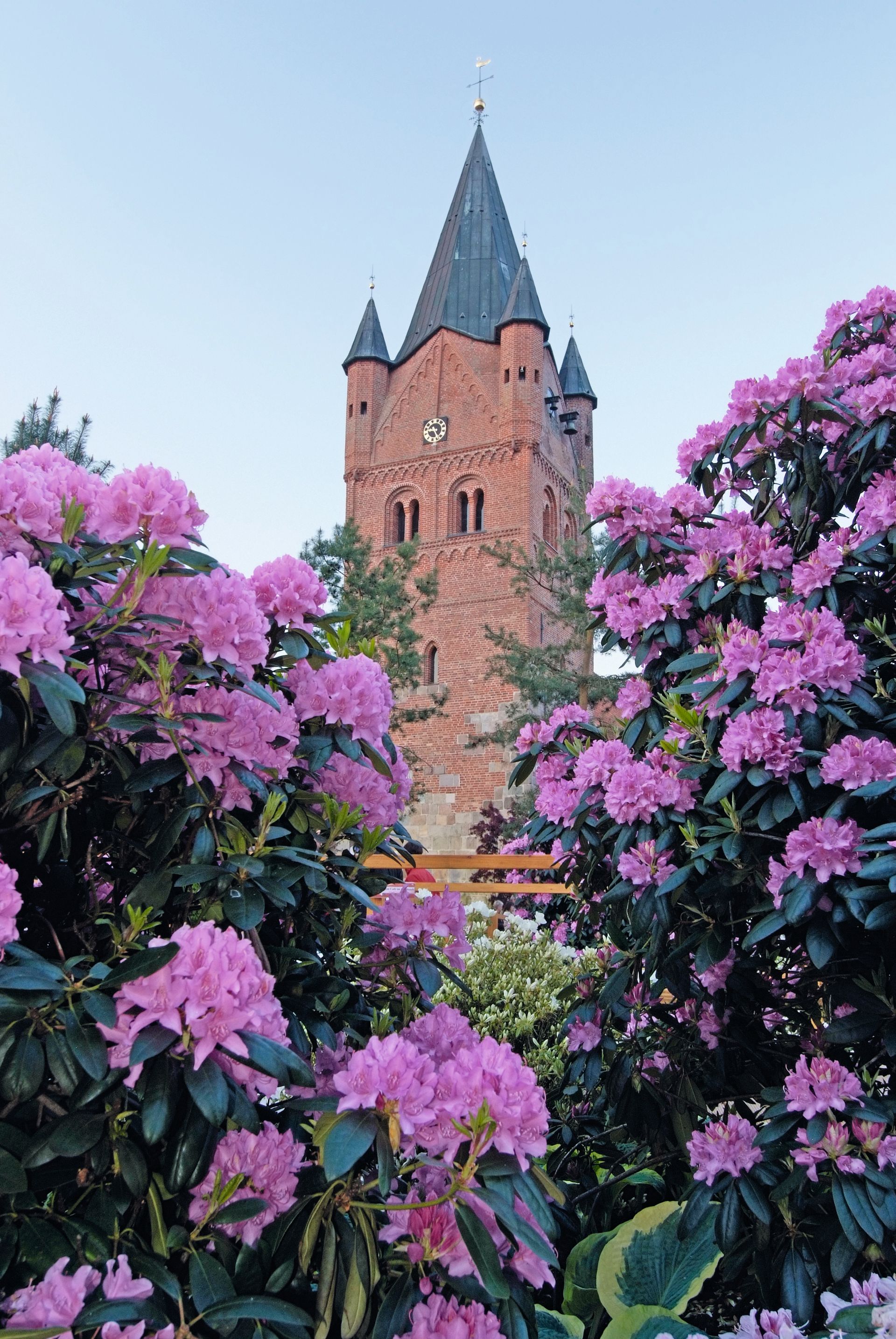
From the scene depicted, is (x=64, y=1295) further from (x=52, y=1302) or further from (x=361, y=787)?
(x=361, y=787)

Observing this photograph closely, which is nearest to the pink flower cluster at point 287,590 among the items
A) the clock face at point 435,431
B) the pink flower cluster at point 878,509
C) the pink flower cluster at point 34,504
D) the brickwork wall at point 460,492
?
the pink flower cluster at point 34,504

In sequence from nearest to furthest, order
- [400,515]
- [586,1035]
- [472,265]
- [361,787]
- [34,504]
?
1. [34,504]
2. [361,787]
3. [586,1035]
4. [400,515]
5. [472,265]

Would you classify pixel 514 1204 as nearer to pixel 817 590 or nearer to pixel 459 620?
pixel 817 590

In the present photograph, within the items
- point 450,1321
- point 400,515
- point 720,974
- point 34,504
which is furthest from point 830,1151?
point 400,515

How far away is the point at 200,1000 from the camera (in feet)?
3.52

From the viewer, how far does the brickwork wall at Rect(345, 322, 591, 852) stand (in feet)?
85.2

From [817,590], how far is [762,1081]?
4.26ft

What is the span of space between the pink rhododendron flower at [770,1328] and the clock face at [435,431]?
28410 millimetres

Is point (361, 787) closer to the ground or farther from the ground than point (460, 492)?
closer to the ground

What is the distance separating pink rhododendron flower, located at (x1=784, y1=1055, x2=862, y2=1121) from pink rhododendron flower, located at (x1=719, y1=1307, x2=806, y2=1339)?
1.19 ft

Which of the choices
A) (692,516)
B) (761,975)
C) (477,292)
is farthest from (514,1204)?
(477,292)

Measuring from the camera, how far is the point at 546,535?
2856cm

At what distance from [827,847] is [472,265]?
104 feet

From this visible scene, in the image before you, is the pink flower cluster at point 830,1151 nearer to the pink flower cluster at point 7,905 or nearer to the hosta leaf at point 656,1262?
the hosta leaf at point 656,1262
